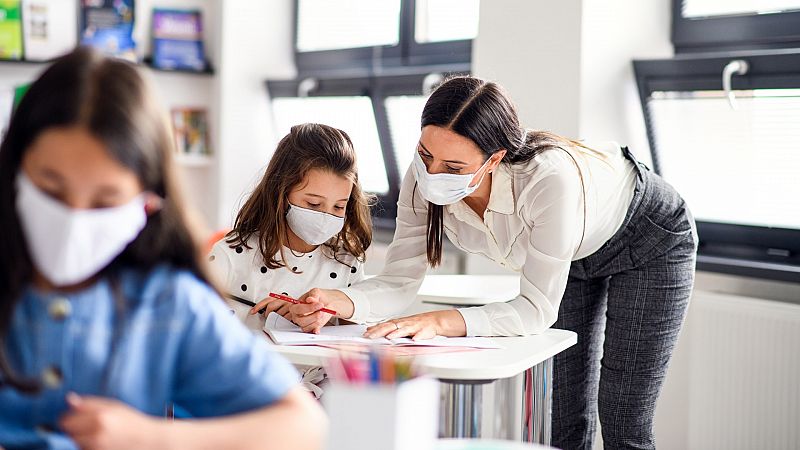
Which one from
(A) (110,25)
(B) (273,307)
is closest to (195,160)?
(A) (110,25)

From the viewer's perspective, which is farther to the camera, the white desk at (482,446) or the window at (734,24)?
the window at (734,24)

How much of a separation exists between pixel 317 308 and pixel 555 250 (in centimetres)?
50

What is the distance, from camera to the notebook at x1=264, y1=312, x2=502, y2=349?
176cm

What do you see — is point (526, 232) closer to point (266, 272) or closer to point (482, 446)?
point (266, 272)

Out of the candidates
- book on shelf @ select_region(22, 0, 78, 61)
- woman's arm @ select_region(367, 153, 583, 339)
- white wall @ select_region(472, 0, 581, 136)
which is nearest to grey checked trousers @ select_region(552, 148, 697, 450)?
woman's arm @ select_region(367, 153, 583, 339)

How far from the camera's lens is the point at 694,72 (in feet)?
9.41

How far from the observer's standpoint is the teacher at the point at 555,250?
190 centimetres

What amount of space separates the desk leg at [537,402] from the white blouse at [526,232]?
0.29 ft

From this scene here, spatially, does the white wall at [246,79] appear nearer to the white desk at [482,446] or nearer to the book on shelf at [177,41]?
the book on shelf at [177,41]

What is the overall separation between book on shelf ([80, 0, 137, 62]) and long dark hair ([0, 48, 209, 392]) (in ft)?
11.4

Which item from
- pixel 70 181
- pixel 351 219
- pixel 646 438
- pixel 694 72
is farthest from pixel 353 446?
pixel 694 72

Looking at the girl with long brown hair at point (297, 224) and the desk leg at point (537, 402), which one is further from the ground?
the girl with long brown hair at point (297, 224)

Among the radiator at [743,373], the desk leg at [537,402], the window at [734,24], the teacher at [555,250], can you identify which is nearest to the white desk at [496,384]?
the desk leg at [537,402]

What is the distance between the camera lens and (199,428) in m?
0.95
